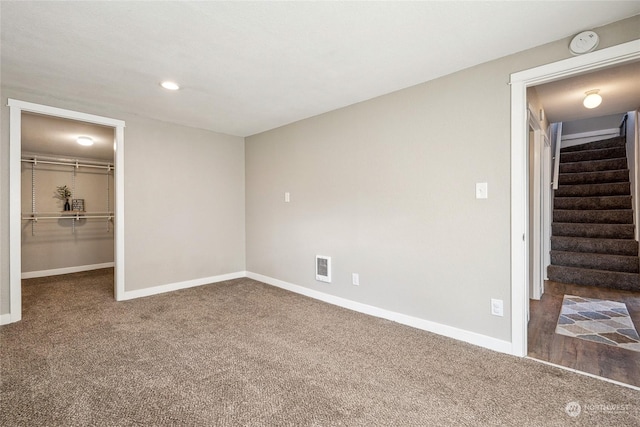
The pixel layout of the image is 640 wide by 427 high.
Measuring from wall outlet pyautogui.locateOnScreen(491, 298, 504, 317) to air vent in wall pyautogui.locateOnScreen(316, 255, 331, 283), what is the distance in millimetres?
1732

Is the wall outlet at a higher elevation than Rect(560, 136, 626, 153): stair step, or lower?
lower

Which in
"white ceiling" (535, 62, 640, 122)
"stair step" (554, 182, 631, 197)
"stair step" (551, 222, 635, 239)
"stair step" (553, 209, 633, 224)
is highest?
"white ceiling" (535, 62, 640, 122)

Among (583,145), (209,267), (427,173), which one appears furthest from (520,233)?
(583,145)

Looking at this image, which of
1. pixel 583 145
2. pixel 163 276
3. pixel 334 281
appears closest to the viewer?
pixel 334 281

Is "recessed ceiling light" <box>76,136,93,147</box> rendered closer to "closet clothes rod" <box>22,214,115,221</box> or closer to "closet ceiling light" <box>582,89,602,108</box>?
"closet clothes rod" <box>22,214,115,221</box>

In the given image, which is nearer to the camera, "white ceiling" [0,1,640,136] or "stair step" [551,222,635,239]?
"white ceiling" [0,1,640,136]

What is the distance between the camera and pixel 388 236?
9.96 ft

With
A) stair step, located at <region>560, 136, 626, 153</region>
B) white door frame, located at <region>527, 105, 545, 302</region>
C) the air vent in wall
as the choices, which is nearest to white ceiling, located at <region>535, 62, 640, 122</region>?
white door frame, located at <region>527, 105, 545, 302</region>

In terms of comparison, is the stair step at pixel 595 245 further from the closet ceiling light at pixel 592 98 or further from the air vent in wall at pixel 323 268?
the air vent in wall at pixel 323 268

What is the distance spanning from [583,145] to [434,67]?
5.67 m

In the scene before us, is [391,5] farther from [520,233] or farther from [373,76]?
[520,233]

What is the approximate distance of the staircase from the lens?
14.1 feet

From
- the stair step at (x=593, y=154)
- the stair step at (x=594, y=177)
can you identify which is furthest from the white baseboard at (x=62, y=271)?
the stair step at (x=593, y=154)

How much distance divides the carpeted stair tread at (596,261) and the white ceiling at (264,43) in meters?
3.78
